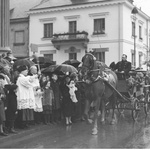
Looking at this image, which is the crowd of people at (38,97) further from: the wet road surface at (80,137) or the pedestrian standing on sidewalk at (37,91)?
the wet road surface at (80,137)

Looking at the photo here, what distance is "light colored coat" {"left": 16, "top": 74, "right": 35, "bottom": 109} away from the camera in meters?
9.00

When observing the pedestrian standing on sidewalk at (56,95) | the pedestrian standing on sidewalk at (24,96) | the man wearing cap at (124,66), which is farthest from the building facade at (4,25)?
the pedestrian standing on sidewalk at (24,96)

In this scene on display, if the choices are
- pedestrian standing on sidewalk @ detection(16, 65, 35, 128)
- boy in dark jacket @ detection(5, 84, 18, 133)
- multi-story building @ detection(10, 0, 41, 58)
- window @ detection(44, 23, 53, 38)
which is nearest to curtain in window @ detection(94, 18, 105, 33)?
window @ detection(44, 23, 53, 38)

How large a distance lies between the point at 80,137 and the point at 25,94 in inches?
81.8

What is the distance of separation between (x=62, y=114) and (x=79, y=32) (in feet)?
71.6

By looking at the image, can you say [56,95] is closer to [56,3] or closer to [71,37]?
[71,37]

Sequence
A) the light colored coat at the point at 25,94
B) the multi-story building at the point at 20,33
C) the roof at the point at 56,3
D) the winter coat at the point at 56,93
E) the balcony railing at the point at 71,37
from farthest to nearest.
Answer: the multi-story building at the point at 20,33 → the roof at the point at 56,3 → the balcony railing at the point at 71,37 → the winter coat at the point at 56,93 → the light colored coat at the point at 25,94

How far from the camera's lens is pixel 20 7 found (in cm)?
3894

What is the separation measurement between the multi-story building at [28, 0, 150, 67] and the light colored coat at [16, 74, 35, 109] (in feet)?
70.5

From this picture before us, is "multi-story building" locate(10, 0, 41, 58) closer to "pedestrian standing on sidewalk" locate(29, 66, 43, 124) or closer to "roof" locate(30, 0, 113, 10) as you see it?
"roof" locate(30, 0, 113, 10)

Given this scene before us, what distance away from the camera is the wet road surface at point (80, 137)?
7.58 metres

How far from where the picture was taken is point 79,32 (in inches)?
1289

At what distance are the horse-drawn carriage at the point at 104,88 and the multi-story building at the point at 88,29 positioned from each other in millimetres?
17810

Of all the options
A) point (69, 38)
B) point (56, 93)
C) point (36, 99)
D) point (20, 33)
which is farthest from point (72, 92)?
point (20, 33)
